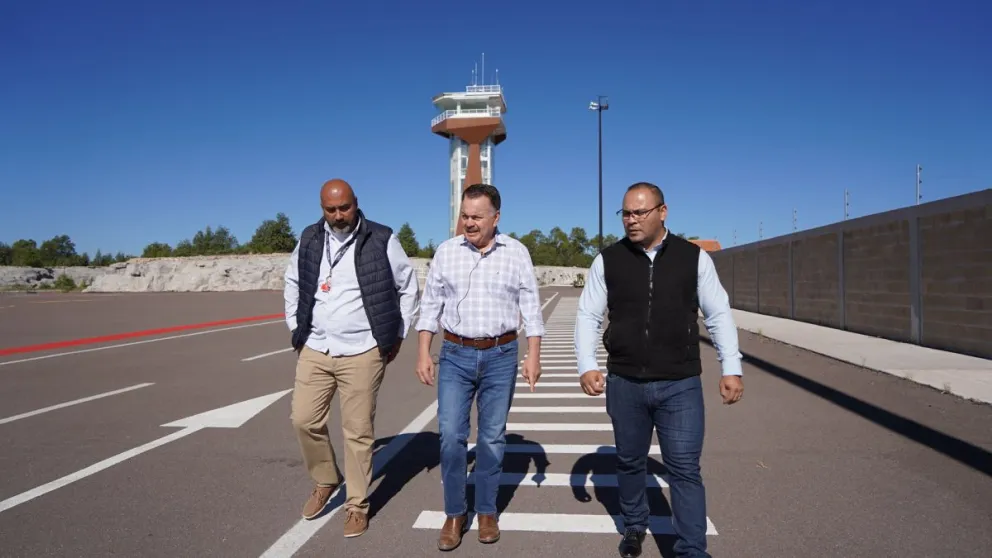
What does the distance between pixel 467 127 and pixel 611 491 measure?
69702mm

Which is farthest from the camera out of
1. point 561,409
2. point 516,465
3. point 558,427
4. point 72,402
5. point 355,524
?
point 72,402

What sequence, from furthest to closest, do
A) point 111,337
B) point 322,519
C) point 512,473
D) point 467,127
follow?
point 467,127
point 111,337
point 512,473
point 322,519

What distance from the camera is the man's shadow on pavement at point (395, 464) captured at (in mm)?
4499

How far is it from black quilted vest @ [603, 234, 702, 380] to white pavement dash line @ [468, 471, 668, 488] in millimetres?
1724

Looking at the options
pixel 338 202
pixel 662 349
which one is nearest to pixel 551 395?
pixel 338 202

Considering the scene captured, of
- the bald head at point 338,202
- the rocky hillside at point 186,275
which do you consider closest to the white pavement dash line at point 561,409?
the bald head at point 338,202

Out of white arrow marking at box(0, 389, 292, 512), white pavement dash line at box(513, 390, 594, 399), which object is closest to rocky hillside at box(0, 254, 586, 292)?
white pavement dash line at box(513, 390, 594, 399)

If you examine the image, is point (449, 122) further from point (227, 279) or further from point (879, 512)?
point (879, 512)

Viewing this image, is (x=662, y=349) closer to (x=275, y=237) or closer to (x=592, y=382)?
(x=592, y=382)

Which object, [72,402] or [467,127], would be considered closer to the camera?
[72,402]

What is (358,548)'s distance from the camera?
3.64m

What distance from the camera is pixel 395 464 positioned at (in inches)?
211

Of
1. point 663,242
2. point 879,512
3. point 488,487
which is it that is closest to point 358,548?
point 488,487

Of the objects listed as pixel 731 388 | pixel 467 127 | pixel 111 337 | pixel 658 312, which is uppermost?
pixel 467 127
